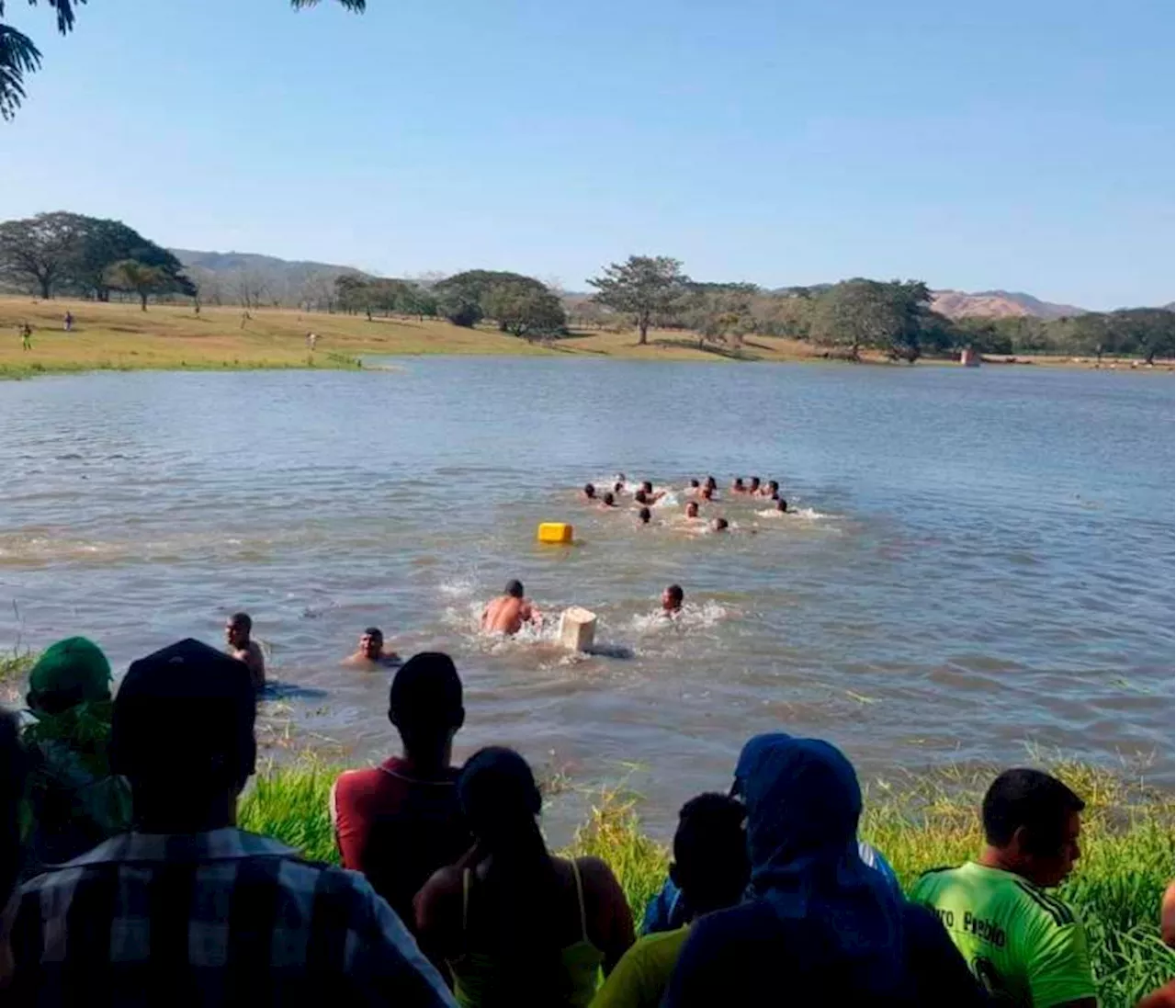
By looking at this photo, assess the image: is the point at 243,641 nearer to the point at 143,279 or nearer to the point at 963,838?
the point at 963,838

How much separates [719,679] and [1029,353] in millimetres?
171585

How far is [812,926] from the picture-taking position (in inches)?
95.4

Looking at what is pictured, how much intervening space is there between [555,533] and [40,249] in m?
112

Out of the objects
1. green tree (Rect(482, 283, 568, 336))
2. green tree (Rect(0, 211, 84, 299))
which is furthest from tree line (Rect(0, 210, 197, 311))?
green tree (Rect(482, 283, 568, 336))

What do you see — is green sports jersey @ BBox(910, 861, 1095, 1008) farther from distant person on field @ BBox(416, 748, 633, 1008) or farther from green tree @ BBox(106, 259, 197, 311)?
green tree @ BBox(106, 259, 197, 311)

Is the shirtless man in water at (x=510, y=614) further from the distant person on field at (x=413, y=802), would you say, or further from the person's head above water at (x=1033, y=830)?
the person's head above water at (x=1033, y=830)

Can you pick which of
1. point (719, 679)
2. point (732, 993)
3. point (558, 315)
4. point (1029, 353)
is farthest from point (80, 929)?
point (1029, 353)

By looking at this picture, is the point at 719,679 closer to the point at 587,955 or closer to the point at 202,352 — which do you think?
the point at 587,955

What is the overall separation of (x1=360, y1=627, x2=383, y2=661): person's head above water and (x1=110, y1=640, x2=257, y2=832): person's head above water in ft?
36.5

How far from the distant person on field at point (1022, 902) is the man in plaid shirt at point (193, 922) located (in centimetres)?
187

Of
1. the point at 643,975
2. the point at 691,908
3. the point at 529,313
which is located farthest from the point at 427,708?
the point at 529,313

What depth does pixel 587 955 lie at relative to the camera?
3271mm


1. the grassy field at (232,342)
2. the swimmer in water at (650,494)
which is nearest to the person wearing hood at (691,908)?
the swimmer in water at (650,494)

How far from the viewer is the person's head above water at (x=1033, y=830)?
3727mm
